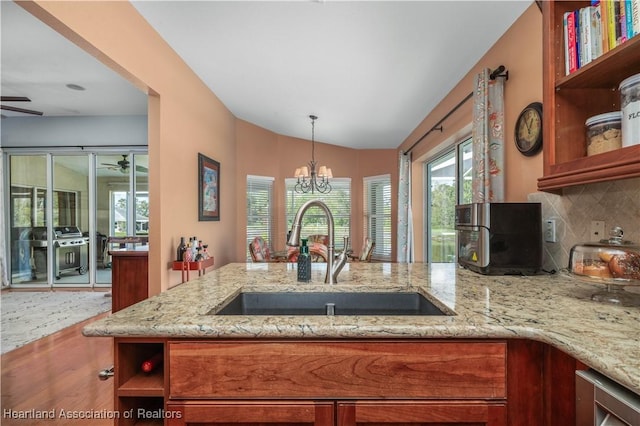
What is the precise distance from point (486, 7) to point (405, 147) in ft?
11.0

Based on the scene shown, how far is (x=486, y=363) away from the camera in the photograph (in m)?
0.84

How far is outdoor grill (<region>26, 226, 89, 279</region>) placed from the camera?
5.18 meters

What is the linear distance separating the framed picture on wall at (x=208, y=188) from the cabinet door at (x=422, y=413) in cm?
316

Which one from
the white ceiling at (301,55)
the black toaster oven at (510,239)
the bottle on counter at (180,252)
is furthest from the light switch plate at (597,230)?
the bottle on counter at (180,252)

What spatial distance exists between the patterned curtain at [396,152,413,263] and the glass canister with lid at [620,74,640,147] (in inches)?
151

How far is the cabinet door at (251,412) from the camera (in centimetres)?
85

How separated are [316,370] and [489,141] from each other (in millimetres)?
2008

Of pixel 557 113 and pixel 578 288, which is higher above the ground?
pixel 557 113

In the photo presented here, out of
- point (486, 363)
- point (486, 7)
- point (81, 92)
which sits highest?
point (81, 92)

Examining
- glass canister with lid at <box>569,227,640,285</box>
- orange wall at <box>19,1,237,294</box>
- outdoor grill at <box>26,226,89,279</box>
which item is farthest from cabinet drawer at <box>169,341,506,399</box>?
outdoor grill at <box>26,226,89,279</box>

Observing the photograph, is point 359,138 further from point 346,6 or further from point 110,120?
point 110,120

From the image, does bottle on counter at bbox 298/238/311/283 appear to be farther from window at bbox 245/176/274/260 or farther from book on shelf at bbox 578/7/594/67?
window at bbox 245/176/274/260

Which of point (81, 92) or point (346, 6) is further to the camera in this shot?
point (81, 92)

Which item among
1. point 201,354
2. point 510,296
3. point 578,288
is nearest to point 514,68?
point 578,288
